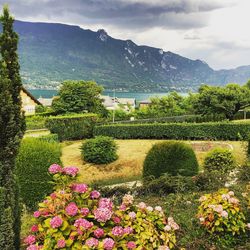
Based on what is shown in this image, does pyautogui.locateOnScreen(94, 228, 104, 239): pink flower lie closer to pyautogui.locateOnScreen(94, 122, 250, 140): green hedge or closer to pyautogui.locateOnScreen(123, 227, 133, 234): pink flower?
pyautogui.locateOnScreen(123, 227, 133, 234): pink flower

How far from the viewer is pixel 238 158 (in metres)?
19.8

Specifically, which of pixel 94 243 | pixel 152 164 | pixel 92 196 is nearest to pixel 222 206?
pixel 92 196

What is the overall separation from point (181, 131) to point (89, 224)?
2403 cm

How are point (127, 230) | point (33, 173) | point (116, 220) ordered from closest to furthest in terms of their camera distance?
1. point (127, 230)
2. point (116, 220)
3. point (33, 173)

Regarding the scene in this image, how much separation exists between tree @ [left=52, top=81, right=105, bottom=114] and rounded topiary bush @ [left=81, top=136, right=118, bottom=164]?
33.2 meters

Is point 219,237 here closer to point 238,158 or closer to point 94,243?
point 94,243

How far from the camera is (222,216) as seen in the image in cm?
606

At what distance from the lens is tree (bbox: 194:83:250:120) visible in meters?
41.7

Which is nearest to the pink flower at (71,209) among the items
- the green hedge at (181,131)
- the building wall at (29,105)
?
the green hedge at (181,131)

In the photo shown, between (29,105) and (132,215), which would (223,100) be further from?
(132,215)

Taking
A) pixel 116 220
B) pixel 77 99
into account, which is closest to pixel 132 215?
pixel 116 220

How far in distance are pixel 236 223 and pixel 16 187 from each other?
3568 mm

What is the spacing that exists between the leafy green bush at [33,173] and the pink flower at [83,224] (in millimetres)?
6209

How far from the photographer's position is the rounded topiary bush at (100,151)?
2212 centimetres
